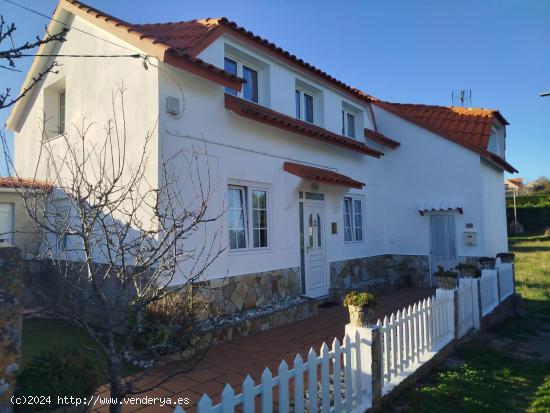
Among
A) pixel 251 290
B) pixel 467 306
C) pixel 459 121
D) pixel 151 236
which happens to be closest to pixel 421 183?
pixel 459 121

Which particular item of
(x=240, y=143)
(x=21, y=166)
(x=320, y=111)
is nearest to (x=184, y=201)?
(x=240, y=143)

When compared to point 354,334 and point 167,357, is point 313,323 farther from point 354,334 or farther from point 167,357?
point 354,334

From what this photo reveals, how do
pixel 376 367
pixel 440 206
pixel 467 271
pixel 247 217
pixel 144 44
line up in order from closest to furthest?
pixel 376 367 → pixel 144 44 → pixel 467 271 → pixel 247 217 → pixel 440 206

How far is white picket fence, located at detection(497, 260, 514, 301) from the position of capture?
10.0 metres

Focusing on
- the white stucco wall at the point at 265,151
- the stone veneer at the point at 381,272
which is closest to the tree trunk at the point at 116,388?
the white stucco wall at the point at 265,151

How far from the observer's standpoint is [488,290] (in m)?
8.98

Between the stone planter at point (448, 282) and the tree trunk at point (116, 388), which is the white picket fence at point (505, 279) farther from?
the tree trunk at point (116, 388)

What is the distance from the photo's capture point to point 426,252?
13281 mm

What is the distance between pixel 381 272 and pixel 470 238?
120 inches

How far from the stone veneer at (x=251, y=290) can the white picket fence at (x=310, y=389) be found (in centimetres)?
317

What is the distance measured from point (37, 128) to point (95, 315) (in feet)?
19.3

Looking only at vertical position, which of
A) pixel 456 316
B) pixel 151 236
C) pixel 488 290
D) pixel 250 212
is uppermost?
pixel 250 212

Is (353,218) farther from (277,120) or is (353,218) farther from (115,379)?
(115,379)

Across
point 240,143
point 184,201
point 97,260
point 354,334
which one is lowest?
point 354,334
